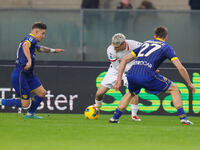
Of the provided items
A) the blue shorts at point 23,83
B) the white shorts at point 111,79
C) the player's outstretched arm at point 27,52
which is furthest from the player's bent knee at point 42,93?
the white shorts at point 111,79

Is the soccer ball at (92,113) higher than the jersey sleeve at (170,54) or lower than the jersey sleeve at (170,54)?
lower

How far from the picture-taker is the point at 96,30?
15.4m

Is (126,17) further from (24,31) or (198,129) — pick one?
(198,129)

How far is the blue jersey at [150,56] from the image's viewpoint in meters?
10.7

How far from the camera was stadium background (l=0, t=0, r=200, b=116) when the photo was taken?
15.0 metres

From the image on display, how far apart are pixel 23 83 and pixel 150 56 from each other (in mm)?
2928

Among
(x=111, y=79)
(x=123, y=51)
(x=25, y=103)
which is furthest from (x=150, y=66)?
(x=25, y=103)

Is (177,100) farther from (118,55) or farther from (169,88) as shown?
(118,55)

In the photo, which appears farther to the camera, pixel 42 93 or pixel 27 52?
pixel 42 93

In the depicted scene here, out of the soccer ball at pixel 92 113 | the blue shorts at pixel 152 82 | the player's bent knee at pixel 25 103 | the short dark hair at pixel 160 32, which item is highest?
the short dark hair at pixel 160 32

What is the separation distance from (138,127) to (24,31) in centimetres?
605

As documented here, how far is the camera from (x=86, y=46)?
15352mm

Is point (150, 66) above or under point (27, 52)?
under

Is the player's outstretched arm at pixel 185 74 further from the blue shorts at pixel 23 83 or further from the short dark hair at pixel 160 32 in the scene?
the blue shorts at pixel 23 83
